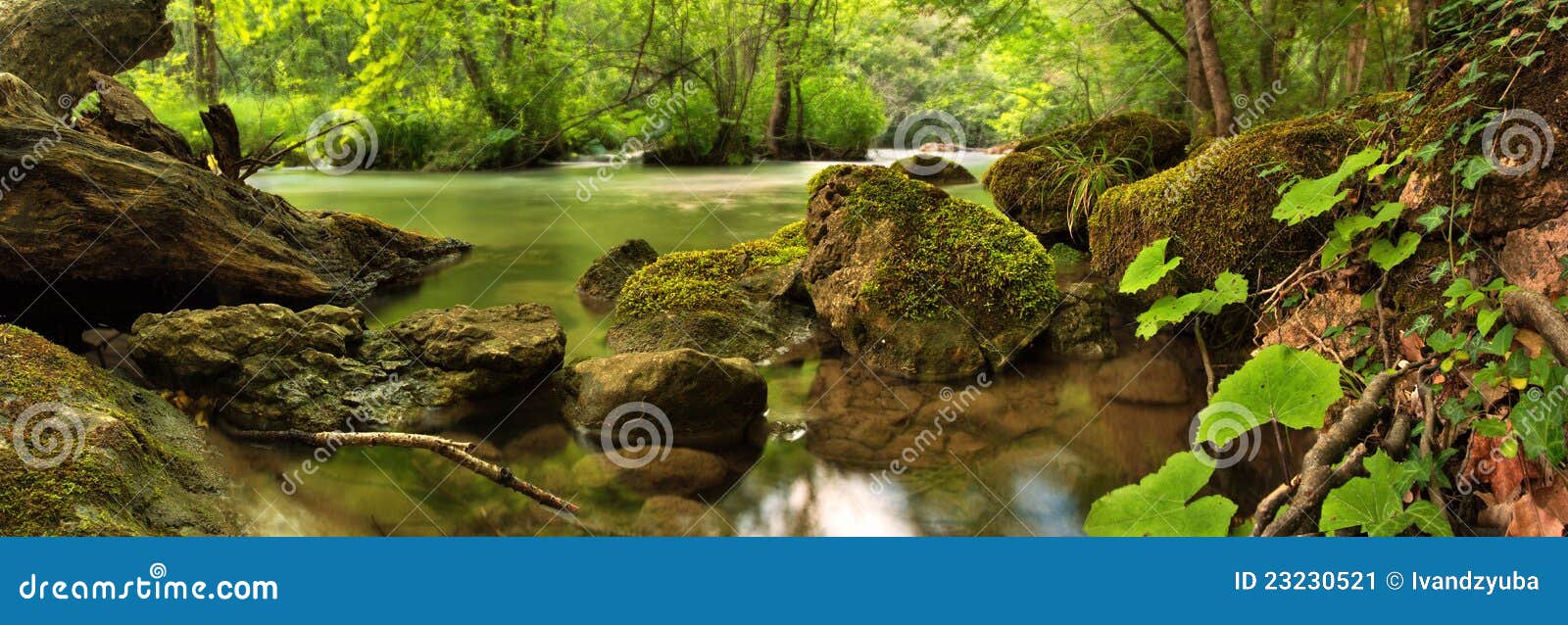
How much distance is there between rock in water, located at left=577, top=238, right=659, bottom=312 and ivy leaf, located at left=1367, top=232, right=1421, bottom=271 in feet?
11.7

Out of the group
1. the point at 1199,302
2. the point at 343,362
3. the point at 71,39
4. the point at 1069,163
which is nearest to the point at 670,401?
the point at 343,362

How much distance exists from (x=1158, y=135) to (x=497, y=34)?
16.1 ft

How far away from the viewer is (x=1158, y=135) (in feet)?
16.4

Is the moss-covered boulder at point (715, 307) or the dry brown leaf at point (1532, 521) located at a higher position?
the dry brown leaf at point (1532, 521)

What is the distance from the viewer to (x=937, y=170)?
278 inches

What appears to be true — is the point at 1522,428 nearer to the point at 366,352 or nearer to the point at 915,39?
the point at 366,352

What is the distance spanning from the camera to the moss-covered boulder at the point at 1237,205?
2.87m

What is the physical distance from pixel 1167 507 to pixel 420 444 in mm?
2103

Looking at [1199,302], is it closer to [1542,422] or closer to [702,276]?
[1542,422]

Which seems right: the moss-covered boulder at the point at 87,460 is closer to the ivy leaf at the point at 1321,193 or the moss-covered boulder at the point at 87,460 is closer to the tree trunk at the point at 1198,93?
the ivy leaf at the point at 1321,193

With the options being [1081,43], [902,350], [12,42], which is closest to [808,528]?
[902,350]

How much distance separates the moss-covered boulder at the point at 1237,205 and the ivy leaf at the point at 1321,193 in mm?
481

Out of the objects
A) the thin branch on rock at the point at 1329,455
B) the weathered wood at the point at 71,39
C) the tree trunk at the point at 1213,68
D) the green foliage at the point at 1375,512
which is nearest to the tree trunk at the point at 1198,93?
the tree trunk at the point at 1213,68

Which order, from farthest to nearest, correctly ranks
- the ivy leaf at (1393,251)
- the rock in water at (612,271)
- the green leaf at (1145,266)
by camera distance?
the rock in water at (612,271), the green leaf at (1145,266), the ivy leaf at (1393,251)
